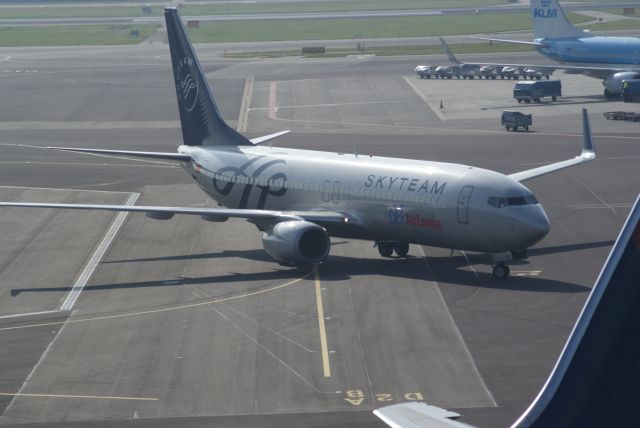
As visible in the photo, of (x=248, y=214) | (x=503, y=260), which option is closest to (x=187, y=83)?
(x=248, y=214)

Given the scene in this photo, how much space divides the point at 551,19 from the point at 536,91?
37.5 ft

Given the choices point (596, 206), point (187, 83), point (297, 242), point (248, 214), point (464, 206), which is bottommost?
point (596, 206)

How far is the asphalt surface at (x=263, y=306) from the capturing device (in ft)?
Result: 89.9

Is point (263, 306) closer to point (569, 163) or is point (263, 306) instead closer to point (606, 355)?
point (569, 163)

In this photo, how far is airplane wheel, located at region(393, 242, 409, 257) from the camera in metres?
42.2

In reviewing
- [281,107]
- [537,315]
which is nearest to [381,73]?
[281,107]

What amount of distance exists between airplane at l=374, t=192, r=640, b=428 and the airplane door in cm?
2578

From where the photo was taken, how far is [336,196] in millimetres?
42531

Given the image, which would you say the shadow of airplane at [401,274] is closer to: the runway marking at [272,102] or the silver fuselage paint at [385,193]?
the silver fuselage paint at [385,193]

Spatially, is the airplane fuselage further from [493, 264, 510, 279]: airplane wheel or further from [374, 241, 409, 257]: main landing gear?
[493, 264, 510, 279]: airplane wheel

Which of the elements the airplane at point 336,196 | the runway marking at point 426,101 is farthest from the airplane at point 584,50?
the airplane at point 336,196

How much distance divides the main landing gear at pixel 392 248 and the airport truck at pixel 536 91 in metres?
53.1

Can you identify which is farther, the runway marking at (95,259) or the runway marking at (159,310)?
the runway marking at (95,259)

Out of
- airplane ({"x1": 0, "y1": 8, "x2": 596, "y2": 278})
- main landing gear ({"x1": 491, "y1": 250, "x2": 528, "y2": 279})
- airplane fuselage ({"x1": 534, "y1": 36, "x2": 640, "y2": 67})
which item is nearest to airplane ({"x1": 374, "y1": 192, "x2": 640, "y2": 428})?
airplane ({"x1": 0, "y1": 8, "x2": 596, "y2": 278})
